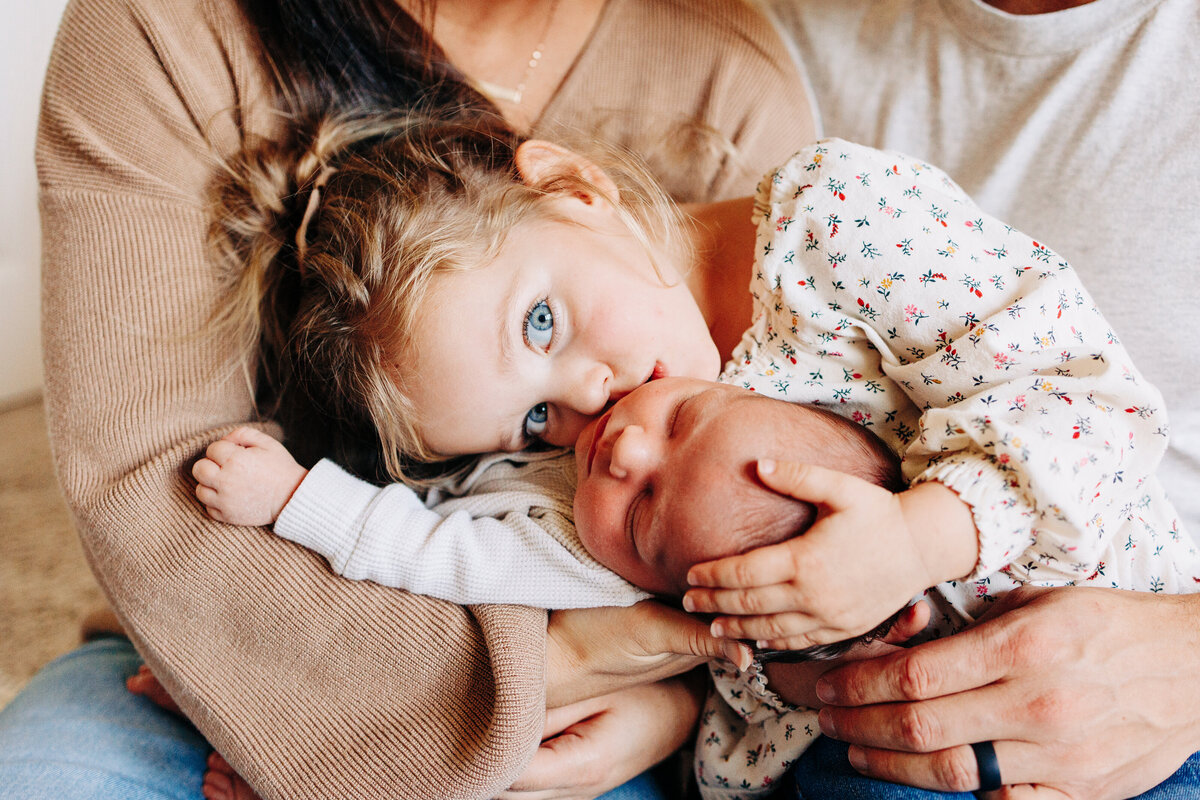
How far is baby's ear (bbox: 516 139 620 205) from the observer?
112 cm

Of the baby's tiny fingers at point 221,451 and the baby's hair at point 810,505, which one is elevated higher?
the baby's hair at point 810,505

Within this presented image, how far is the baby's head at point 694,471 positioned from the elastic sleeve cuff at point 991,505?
0.10m

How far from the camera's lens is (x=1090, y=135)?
1.25 m

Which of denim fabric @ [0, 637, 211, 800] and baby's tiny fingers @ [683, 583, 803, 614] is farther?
denim fabric @ [0, 637, 211, 800]

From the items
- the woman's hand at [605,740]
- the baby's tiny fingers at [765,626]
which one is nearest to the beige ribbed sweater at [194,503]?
the woman's hand at [605,740]

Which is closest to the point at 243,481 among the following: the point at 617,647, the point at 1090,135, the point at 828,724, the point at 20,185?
the point at 617,647

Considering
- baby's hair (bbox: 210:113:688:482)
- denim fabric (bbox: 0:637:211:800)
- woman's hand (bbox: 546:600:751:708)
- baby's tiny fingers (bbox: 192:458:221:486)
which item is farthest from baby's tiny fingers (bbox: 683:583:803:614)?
denim fabric (bbox: 0:637:211:800)

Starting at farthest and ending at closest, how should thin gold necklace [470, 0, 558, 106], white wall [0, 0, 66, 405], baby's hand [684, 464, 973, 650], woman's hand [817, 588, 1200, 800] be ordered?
white wall [0, 0, 66, 405], thin gold necklace [470, 0, 558, 106], woman's hand [817, 588, 1200, 800], baby's hand [684, 464, 973, 650]

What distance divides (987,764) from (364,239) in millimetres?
988

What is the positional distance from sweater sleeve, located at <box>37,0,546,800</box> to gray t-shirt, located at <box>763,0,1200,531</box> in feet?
3.38

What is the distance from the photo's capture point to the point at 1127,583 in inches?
41.2

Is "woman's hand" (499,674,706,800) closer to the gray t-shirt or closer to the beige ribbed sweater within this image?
the beige ribbed sweater

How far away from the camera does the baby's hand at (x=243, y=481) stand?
0.98m

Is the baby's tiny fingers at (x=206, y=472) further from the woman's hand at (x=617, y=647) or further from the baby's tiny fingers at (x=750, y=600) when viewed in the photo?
the baby's tiny fingers at (x=750, y=600)
